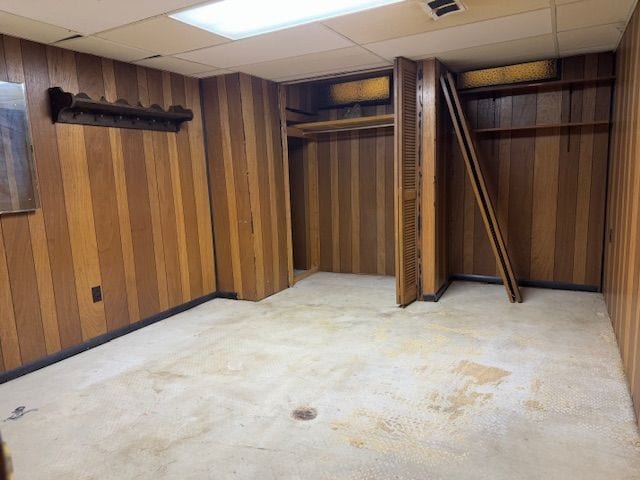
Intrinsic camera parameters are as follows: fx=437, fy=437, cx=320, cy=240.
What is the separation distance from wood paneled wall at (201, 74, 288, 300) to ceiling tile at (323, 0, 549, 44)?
1.49m

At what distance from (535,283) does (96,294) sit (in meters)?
4.14

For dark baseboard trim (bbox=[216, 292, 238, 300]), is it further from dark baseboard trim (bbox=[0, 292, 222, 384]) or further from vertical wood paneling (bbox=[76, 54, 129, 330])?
vertical wood paneling (bbox=[76, 54, 129, 330])

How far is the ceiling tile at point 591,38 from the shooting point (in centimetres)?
317

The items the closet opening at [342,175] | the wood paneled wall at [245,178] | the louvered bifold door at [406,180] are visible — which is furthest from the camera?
the closet opening at [342,175]

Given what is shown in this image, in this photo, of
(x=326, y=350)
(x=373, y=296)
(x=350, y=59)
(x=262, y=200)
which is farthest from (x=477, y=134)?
(x=326, y=350)

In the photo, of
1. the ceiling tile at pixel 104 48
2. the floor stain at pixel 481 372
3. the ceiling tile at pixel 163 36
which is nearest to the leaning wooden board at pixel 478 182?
the floor stain at pixel 481 372

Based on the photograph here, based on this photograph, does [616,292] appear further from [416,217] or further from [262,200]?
[262,200]

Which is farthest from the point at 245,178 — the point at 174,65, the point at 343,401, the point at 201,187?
the point at 343,401

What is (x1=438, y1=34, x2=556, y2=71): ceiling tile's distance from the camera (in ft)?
11.3

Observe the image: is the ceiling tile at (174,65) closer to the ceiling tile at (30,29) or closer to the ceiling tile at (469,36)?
the ceiling tile at (30,29)

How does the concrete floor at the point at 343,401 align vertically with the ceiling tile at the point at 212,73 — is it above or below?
below

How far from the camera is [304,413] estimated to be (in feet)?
7.59

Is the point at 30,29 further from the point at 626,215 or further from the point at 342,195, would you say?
the point at 626,215

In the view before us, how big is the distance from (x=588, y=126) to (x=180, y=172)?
386 centimetres
